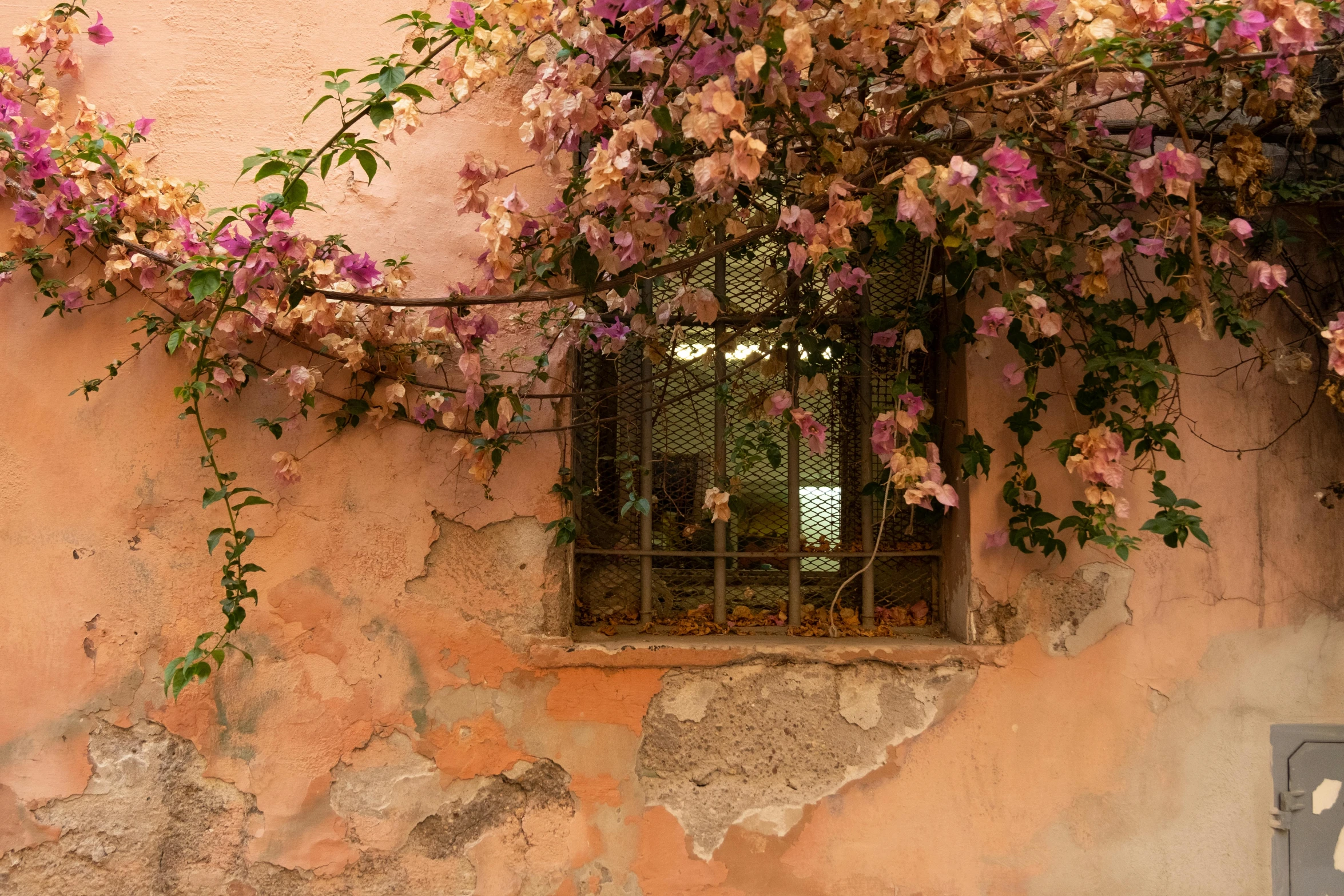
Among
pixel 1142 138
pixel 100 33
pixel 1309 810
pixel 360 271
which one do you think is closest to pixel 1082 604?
pixel 1309 810

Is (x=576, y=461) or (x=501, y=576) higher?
(x=576, y=461)

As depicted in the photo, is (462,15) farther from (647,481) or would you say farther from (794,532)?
(794,532)

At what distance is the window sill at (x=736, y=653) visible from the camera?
2336 mm

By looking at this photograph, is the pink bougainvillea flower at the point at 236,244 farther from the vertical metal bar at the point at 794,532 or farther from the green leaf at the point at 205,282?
the vertical metal bar at the point at 794,532

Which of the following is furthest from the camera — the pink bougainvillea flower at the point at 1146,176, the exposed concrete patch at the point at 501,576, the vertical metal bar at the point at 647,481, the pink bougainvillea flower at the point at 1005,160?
the vertical metal bar at the point at 647,481

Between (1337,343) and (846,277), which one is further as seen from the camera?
(846,277)

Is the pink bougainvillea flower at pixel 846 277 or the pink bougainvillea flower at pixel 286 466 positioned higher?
the pink bougainvillea flower at pixel 846 277

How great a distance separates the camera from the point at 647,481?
99.1 inches

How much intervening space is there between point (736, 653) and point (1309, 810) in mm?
1552

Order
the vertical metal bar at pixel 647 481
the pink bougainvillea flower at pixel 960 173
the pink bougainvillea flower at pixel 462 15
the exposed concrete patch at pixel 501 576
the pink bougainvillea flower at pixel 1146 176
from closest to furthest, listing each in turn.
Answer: the pink bougainvillea flower at pixel 960 173 → the pink bougainvillea flower at pixel 1146 176 → the pink bougainvillea flower at pixel 462 15 → the exposed concrete patch at pixel 501 576 → the vertical metal bar at pixel 647 481

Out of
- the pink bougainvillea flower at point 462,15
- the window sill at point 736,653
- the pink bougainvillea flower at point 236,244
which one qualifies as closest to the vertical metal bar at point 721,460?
the window sill at point 736,653

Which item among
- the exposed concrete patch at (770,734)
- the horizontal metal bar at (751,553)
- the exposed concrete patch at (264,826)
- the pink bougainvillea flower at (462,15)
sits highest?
the pink bougainvillea flower at (462,15)

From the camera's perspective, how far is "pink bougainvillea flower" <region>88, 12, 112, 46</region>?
→ 93.7 inches

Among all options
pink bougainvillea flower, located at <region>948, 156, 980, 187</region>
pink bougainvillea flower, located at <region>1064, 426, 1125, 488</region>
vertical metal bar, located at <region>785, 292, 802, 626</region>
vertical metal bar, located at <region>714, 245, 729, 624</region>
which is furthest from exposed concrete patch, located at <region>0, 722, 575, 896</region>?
pink bougainvillea flower, located at <region>948, 156, 980, 187</region>
